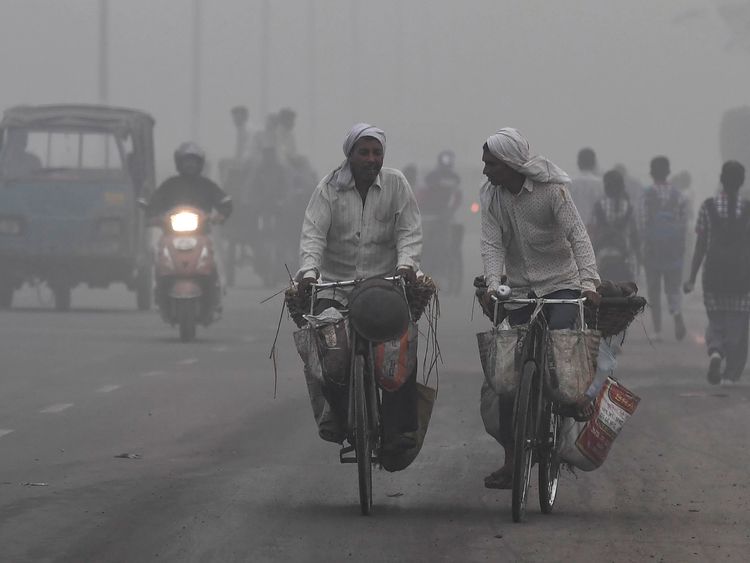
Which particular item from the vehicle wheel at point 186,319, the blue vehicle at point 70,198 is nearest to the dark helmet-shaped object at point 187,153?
the vehicle wheel at point 186,319

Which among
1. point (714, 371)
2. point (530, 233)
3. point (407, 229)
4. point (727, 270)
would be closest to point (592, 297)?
point (530, 233)

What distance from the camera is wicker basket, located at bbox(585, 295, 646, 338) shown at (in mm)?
8358

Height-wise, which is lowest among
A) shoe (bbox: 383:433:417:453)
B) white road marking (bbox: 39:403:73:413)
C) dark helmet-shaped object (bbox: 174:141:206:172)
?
white road marking (bbox: 39:403:73:413)

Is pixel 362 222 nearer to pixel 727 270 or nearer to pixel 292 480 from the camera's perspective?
pixel 292 480

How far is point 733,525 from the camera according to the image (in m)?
7.90

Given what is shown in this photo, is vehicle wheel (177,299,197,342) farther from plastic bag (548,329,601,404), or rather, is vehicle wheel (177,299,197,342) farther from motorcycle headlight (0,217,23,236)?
plastic bag (548,329,601,404)

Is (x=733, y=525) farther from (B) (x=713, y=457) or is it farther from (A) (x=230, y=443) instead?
(A) (x=230, y=443)

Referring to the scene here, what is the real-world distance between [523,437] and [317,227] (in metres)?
1.39

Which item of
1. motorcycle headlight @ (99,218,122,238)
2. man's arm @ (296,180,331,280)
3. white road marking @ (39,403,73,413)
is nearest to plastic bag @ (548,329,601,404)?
man's arm @ (296,180,331,280)

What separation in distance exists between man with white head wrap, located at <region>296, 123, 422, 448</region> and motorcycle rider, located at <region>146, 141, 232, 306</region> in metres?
11.2

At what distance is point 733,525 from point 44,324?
15342 millimetres

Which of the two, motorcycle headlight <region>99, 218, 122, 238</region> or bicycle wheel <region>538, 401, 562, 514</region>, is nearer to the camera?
bicycle wheel <region>538, 401, 562, 514</region>

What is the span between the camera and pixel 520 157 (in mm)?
8195

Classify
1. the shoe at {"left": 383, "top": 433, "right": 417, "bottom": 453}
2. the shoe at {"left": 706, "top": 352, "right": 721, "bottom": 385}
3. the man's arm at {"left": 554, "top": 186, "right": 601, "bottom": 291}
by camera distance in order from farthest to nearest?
1. the shoe at {"left": 706, "top": 352, "right": 721, "bottom": 385}
2. the shoe at {"left": 383, "top": 433, "right": 417, "bottom": 453}
3. the man's arm at {"left": 554, "top": 186, "right": 601, "bottom": 291}
